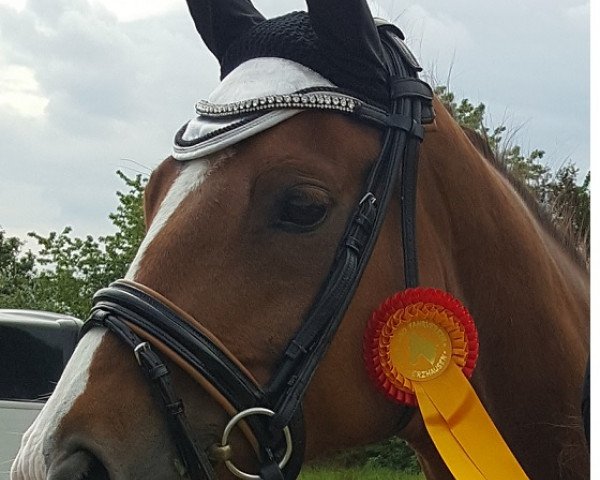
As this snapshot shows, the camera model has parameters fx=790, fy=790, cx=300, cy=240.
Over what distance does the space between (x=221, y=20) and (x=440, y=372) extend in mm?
1406

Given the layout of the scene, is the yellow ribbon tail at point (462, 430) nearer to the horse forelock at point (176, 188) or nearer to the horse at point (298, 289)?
the horse at point (298, 289)

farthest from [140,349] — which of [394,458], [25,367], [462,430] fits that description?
[394,458]

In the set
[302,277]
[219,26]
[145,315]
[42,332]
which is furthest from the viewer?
[42,332]

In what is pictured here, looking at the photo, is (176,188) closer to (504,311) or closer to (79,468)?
(79,468)

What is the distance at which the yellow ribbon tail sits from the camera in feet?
7.36

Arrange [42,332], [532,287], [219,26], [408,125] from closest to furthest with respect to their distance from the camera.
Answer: [408,125] → [532,287] → [219,26] → [42,332]

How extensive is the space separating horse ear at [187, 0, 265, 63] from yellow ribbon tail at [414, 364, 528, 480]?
135 centimetres

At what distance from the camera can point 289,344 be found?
2.16 meters

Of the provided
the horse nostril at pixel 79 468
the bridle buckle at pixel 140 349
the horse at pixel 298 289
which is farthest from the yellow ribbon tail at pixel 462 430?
the horse nostril at pixel 79 468

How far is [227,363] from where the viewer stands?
208 cm

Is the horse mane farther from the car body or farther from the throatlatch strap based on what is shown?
the car body
